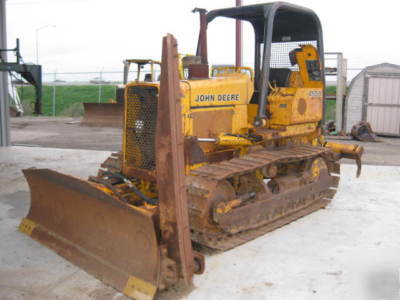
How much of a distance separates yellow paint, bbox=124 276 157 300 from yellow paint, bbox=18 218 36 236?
184 centimetres

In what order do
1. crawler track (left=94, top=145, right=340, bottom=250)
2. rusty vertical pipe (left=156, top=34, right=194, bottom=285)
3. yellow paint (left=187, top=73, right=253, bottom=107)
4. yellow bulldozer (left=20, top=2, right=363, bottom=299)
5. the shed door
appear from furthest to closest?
the shed door < yellow paint (left=187, top=73, right=253, bottom=107) < crawler track (left=94, top=145, right=340, bottom=250) < yellow bulldozer (left=20, top=2, right=363, bottom=299) < rusty vertical pipe (left=156, top=34, right=194, bottom=285)

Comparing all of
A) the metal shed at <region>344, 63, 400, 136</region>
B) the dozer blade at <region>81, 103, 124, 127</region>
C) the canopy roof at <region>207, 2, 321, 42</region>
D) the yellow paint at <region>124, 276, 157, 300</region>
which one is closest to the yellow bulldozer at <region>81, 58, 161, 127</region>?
the dozer blade at <region>81, 103, 124, 127</region>

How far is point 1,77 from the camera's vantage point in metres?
11.1

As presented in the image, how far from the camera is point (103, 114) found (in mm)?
17891

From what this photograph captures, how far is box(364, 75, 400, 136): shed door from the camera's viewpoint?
1517cm

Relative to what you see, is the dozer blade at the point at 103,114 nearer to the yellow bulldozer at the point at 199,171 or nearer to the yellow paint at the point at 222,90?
the yellow bulldozer at the point at 199,171

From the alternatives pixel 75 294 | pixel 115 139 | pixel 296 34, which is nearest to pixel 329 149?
pixel 296 34

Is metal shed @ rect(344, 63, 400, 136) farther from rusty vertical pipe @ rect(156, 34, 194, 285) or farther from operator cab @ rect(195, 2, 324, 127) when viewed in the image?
rusty vertical pipe @ rect(156, 34, 194, 285)

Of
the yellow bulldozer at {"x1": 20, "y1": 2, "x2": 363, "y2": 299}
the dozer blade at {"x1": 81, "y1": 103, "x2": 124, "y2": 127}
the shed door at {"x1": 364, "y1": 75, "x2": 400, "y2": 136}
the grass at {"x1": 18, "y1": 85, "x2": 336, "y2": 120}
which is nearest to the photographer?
the yellow bulldozer at {"x1": 20, "y1": 2, "x2": 363, "y2": 299}

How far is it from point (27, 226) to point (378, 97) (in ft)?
43.5

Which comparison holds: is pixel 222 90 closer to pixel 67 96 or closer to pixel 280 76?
pixel 280 76

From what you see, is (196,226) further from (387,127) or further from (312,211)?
(387,127)

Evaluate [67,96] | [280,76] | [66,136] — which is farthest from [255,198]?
[67,96]

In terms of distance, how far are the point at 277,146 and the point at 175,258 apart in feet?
9.48
